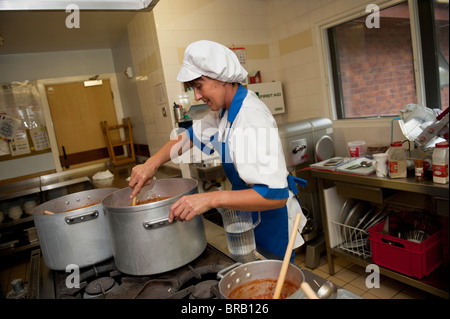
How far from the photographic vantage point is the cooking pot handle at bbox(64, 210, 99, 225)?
1.19 metres

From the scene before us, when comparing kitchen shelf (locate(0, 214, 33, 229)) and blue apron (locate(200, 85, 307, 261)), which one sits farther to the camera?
kitchen shelf (locate(0, 214, 33, 229))

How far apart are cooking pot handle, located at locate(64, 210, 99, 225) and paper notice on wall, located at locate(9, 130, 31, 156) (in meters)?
3.05

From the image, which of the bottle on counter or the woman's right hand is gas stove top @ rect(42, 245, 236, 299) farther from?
the bottle on counter

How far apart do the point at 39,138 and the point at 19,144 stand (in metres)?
0.45

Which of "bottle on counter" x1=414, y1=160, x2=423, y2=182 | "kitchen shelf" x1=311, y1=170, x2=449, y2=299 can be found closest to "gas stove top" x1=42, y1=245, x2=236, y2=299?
"kitchen shelf" x1=311, y1=170, x2=449, y2=299

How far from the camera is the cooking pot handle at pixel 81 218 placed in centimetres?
119

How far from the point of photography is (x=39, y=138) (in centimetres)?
417

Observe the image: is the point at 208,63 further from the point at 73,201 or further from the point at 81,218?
the point at 73,201

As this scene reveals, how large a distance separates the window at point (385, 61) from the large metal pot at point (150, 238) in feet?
7.30

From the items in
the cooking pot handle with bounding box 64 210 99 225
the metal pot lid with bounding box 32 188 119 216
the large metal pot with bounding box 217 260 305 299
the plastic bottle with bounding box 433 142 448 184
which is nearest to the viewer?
the large metal pot with bounding box 217 260 305 299

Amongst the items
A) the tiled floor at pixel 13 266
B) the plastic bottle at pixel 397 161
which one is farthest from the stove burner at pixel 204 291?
the tiled floor at pixel 13 266

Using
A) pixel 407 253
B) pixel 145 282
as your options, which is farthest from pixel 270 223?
pixel 407 253

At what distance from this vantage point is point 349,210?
2.95 metres

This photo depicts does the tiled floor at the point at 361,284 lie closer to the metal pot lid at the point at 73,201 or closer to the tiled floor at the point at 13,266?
A: the metal pot lid at the point at 73,201
